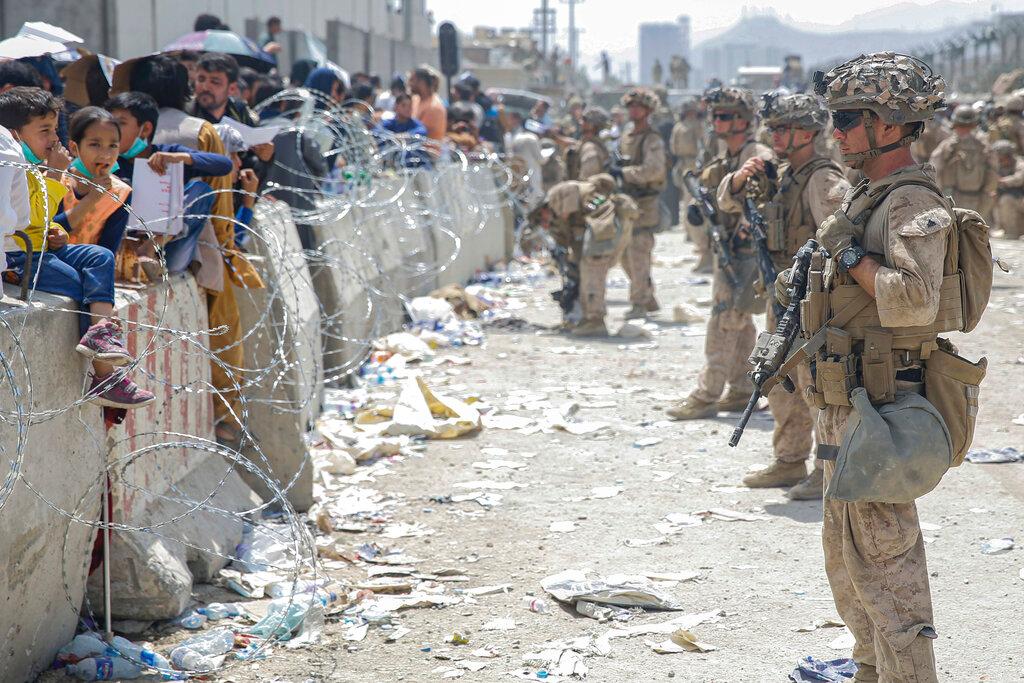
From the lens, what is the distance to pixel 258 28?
58.8 ft

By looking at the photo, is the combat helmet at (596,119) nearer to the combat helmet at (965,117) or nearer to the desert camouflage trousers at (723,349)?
the desert camouflage trousers at (723,349)

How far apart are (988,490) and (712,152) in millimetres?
8198

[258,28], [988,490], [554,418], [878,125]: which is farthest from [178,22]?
[878,125]

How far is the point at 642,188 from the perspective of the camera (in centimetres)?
1134

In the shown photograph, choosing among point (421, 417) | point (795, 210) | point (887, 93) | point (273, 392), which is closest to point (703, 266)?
point (421, 417)

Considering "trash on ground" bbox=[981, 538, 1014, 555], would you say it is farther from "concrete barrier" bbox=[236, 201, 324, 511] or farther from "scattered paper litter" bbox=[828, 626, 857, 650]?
"concrete barrier" bbox=[236, 201, 324, 511]

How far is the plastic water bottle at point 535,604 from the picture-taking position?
4699 mm

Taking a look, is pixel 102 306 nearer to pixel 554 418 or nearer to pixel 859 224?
pixel 859 224

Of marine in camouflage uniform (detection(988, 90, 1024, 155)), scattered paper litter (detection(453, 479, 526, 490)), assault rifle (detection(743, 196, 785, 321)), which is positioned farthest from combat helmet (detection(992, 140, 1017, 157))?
scattered paper litter (detection(453, 479, 526, 490))

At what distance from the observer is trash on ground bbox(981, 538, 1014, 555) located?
5.19 meters

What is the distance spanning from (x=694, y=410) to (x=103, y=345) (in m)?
4.52

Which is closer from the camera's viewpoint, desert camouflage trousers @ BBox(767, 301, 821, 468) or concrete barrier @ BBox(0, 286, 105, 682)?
concrete barrier @ BBox(0, 286, 105, 682)

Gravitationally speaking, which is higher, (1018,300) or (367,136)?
(367,136)

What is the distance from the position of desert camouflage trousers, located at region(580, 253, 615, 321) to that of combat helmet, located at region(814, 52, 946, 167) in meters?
7.06
